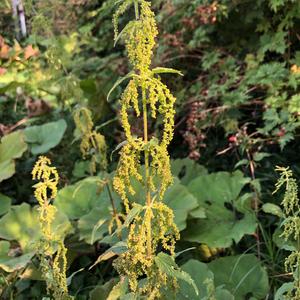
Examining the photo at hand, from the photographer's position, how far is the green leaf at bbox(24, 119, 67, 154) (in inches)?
157

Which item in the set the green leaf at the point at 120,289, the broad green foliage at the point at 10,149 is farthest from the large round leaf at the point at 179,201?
the green leaf at the point at 120,289

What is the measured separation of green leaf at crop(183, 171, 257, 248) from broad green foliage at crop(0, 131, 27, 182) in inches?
44.7

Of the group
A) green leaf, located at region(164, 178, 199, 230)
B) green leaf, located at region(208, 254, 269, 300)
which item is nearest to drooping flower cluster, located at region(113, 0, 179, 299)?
green leaf, located at region(208, 254, 269, 300)

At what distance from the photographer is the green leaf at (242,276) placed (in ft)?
8.08

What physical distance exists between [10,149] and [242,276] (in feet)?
6.06

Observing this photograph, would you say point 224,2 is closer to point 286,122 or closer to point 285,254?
point 286,122

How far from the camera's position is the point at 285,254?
2818mm

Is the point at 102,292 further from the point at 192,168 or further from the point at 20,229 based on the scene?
the point at 192,168

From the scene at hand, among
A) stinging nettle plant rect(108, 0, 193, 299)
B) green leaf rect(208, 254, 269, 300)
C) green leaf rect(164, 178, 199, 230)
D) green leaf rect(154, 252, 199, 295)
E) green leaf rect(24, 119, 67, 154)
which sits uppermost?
stinging nettle plant rect(108, 0, 193, 299)

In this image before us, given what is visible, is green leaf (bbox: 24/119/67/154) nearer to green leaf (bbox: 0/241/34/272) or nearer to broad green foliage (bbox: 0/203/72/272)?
broad green foliage (bbox: 0/203/72/272)

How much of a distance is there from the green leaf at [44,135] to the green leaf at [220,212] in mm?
1235

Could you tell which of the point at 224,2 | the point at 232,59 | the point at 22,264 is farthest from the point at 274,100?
the point at 22,264

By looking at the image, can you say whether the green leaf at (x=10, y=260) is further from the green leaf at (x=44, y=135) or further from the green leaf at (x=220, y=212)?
the green leaf at (x=44, y=135)

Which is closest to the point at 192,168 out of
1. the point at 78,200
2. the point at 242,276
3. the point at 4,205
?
the point at 78,200
